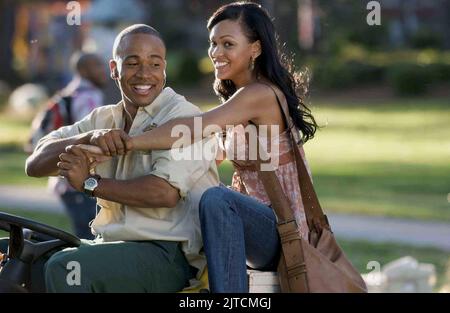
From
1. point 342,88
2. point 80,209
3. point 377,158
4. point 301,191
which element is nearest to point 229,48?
point 301,191

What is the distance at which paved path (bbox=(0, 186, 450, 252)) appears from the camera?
1113 centimetres

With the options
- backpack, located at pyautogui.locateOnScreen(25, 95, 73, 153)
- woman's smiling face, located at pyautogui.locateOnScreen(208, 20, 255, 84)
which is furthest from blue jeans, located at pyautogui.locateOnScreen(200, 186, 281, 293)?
backpack, located at pyautogui.locateOnScreen(25, 95, 73, 153)

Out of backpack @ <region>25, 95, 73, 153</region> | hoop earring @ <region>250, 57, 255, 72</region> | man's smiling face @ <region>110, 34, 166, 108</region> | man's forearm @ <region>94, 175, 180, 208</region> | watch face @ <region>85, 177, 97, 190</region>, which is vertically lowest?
man's forearm @ <region>94, 175, 180, 208</region>

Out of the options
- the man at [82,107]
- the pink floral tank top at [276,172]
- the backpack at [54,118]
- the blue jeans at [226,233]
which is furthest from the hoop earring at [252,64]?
the backpack at [54,118]

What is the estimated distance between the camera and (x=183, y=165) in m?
4.39

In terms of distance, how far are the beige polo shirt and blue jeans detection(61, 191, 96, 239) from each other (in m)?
4.28

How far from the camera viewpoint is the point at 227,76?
16.3 ft

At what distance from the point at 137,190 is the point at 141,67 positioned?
56 centimetres

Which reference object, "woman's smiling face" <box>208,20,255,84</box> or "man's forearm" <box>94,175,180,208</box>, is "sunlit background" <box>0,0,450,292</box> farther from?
"man's forearm" <box>94,175,180,208</box>

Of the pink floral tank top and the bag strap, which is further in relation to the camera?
the pink floral tank top

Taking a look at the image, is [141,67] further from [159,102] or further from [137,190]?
[137,190]
